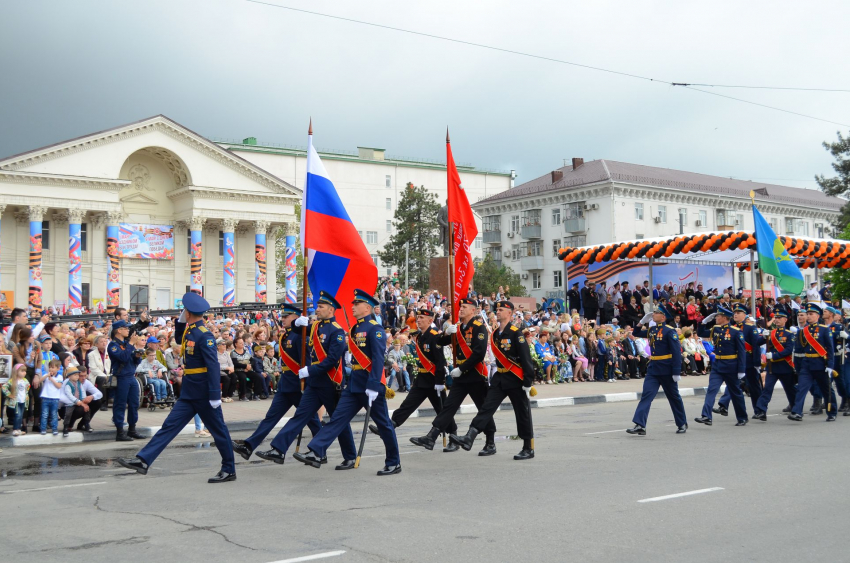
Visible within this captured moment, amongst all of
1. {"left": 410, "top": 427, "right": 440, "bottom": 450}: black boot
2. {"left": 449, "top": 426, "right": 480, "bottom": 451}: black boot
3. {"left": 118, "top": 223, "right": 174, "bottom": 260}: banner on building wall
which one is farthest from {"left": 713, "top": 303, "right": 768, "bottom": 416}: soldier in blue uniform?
{"left": 118, "top": 223, "right": 174, "bottom": 260}: banner on building wall

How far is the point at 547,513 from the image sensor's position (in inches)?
275

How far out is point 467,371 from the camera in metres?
10.9

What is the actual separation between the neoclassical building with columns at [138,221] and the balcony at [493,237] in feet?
72.0

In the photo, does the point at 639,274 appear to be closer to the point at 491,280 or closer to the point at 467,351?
the point at 467,351

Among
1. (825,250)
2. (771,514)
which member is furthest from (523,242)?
(771,514)

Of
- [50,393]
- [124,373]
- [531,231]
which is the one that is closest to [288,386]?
[124,373]

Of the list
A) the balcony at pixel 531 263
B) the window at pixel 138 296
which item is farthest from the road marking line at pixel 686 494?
the balcony at pixel 531 263

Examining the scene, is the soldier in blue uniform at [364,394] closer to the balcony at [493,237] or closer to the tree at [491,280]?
the tree at [491,280]

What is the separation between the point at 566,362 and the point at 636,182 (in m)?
45.2

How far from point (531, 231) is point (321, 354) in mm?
63344

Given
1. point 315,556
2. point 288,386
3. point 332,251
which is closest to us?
point 315,556

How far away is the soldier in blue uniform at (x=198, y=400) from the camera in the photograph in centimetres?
884

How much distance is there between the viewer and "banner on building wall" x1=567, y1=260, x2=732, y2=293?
33.8m

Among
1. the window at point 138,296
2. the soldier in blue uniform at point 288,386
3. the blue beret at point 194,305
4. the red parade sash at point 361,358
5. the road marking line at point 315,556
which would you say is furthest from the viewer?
the window at point 138,296
